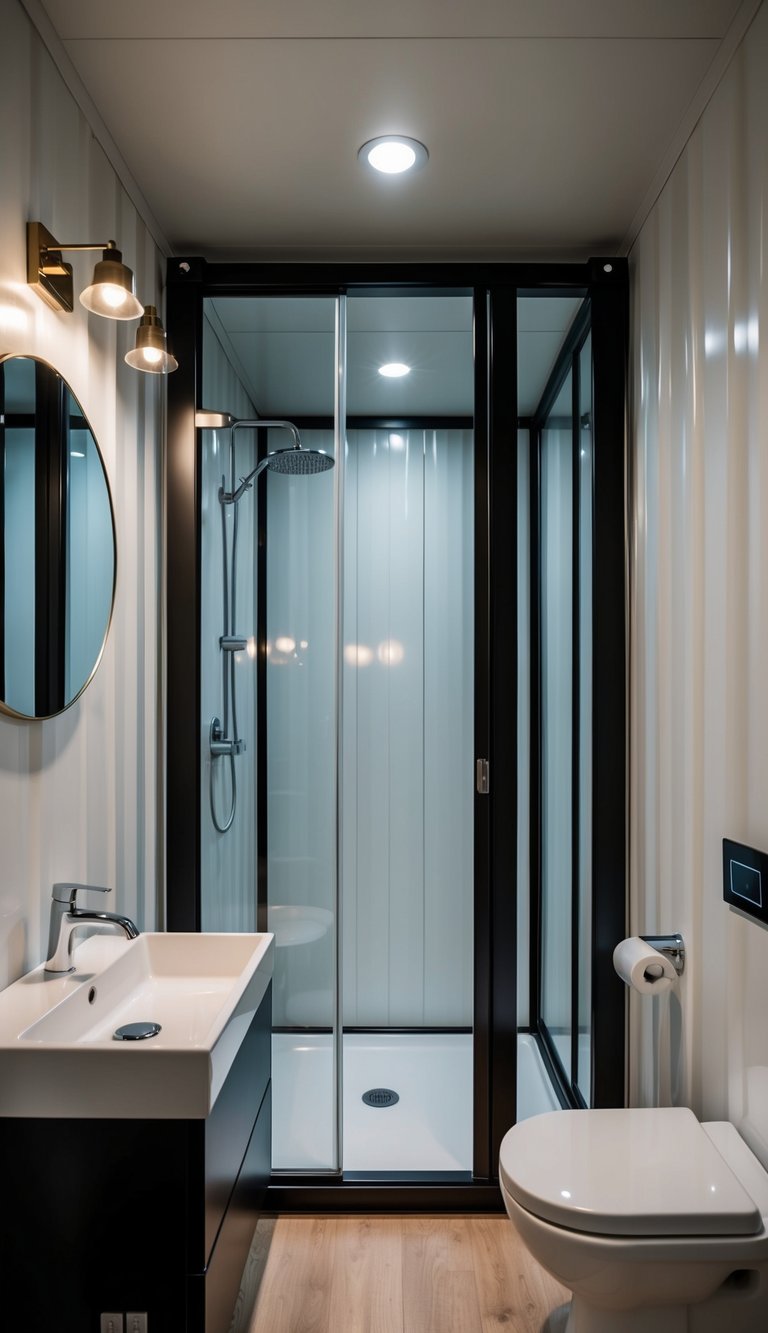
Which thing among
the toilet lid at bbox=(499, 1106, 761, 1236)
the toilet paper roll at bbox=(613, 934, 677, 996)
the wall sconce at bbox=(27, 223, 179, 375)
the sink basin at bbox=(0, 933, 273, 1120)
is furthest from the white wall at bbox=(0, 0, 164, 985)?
the toilet paper roll at bbox=(613, 934, 677, 996)

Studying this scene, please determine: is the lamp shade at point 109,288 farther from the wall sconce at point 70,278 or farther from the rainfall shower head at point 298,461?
the rainfall shower head at point 298,461

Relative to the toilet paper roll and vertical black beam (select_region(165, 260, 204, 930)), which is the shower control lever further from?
the toilet paper roll

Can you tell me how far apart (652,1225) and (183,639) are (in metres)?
1.74

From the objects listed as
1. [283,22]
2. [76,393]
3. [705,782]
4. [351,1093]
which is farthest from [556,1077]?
[283,22]

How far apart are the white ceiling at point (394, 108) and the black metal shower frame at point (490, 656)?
113mm

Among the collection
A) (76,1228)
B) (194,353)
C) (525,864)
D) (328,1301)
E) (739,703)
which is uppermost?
(194,353)

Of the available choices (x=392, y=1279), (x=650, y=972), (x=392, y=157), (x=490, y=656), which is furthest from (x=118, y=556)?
(x=392, y=1279)

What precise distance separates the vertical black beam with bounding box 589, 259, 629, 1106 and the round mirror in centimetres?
134

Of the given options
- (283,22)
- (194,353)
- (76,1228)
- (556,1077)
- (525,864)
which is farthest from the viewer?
(525,864)

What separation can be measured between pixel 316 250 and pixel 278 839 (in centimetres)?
171

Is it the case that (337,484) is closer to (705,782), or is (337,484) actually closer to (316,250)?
(316,250)

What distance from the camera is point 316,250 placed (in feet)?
8.25

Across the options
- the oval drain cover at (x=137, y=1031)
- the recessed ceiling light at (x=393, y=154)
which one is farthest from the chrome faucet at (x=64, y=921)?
the recessed ceiling light at (x=393, y=154)

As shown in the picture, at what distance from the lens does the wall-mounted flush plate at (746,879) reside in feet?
5.14
